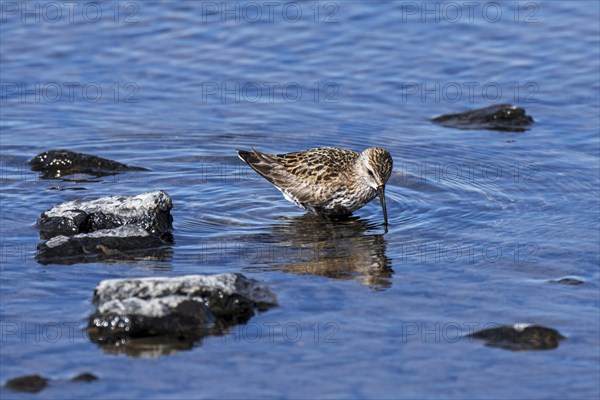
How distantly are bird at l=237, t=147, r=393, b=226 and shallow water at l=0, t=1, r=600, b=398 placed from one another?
0.93 ft

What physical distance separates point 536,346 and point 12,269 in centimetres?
524

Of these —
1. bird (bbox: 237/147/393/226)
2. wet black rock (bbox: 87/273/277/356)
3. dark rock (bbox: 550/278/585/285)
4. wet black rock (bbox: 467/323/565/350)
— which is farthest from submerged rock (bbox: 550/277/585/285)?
wet black rock (bbox: 87/273/277/356)

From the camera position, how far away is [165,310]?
10.2 meters

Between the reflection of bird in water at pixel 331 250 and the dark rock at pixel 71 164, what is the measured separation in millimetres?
2761

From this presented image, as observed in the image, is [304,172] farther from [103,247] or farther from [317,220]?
[103,247]

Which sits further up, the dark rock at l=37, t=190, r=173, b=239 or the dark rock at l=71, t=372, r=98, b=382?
the dark rock at l=37, t=190, r=173, b=239

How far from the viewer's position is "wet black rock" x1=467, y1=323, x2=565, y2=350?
10.2 m

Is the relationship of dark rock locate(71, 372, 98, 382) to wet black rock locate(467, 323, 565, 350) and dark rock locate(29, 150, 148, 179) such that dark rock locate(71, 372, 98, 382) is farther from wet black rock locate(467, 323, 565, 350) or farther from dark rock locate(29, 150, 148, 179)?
dark rock locate(29, 150, 148, 179)

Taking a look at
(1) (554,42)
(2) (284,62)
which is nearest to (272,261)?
(2) (284,62)

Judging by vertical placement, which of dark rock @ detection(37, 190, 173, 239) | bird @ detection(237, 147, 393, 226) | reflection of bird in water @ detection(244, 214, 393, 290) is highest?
bird @ detection(237, 147, 393, 226)

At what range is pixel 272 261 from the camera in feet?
41.3

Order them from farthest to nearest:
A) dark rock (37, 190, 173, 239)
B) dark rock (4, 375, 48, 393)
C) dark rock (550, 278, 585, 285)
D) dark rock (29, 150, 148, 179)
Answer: dark rock (29, 150, 148, 179) → dark rock (37, 190, 173, 239) → dark rock (550, 278, 585, 285) → dark rock (4, 375, 48, 393)

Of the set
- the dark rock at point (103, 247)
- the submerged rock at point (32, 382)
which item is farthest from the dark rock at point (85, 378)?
the dark rock at point (103, 247)

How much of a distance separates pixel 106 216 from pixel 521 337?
A: 17.0 feet
